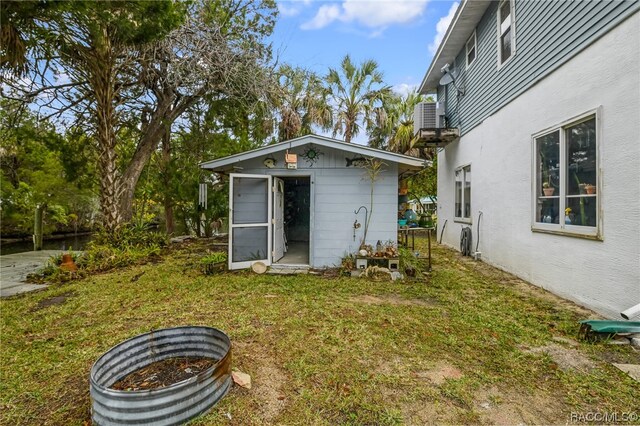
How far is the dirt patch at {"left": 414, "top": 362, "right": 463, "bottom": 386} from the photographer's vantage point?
93.9 inches

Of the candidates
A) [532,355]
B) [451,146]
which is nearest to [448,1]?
[451,146]

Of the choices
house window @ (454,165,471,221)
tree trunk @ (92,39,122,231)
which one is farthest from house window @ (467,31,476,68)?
tree trunk @ (92,39,122,231)

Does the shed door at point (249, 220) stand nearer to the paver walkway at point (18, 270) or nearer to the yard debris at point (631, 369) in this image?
the paver walkway at point (18, 270)

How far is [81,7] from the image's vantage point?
399 cm

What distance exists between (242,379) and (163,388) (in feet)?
2.27

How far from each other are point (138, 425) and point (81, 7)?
4.93 metres

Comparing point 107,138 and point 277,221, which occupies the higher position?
point 107,138

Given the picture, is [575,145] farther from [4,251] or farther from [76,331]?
[4,251]

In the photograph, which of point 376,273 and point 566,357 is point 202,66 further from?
point 566,357

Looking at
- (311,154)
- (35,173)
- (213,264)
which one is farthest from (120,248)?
(35,173)

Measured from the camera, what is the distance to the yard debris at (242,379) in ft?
7.50

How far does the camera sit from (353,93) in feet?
42.0

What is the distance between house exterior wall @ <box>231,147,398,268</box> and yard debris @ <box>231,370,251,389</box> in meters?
3.97

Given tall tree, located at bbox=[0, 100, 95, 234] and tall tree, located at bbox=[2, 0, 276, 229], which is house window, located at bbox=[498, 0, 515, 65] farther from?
tall tree, located at bbox=[0, 100, 95, 234]
